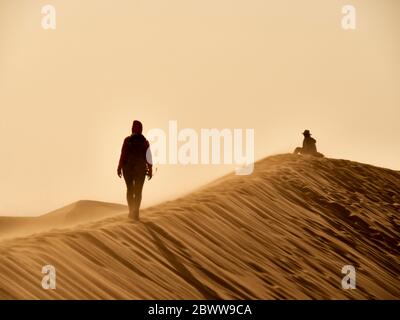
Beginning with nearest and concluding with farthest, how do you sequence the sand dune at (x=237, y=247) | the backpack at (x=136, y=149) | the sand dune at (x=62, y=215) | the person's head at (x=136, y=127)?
1. the sand dune at (x=237, y=247)
2. the backpack at (x=136, y=149)
3. the person's head at (x=136, y=127)
4. the sand dune at (x=62, y=215)

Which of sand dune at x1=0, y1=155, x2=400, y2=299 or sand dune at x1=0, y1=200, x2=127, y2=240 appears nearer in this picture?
sand dune at x1=0, y1=155, x2=400, y2=299

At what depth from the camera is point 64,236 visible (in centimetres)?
1150

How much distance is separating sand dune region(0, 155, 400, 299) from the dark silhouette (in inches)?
22.1

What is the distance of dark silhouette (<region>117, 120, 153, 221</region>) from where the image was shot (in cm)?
1290

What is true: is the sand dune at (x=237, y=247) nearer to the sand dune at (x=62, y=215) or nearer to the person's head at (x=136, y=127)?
the person's head at (x=136, y=127)

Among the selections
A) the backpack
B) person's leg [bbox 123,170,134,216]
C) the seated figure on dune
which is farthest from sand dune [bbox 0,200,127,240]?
the backpack

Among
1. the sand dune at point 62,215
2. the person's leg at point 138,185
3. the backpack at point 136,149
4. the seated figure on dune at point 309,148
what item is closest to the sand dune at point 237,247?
the person's leg at point 138,185

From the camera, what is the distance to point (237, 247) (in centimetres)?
1353

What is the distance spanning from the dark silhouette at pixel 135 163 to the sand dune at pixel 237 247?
1.84 ft

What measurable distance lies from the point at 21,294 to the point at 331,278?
6390mm

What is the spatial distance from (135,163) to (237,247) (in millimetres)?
2444

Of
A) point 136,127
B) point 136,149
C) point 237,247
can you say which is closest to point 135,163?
point 136,149

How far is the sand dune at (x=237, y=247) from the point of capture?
1049cm

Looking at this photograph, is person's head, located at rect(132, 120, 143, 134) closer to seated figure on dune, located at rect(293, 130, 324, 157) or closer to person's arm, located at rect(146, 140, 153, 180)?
person's arm, located at rect(146, 140, 153, 180)
